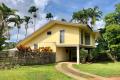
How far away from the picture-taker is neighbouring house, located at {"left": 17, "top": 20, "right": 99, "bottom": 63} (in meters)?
42.2

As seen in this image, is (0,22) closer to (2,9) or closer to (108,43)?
(2,9)

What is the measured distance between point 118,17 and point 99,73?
20064mm

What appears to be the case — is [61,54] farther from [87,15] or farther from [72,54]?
[87,15]

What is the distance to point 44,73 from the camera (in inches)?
1085

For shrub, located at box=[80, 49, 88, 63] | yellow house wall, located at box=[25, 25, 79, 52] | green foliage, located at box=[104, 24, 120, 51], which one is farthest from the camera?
green foliage, located at box=[104, 24, 120, 51]

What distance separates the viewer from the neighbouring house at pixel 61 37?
4222 centimetres

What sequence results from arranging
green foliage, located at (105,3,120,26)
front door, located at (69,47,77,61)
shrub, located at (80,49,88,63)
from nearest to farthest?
shrub, located at (80,49,88,63) < green foliage, located at (105,3,120,26) < front door, located at (69,47,77,61)

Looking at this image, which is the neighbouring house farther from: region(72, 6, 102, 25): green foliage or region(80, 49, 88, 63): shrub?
region(72, 6, 102, 25): green foliage

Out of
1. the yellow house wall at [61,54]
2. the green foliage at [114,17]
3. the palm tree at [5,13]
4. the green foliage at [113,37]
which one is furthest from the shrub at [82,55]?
the palm tree at [5,13]

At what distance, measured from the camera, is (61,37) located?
43.2 m

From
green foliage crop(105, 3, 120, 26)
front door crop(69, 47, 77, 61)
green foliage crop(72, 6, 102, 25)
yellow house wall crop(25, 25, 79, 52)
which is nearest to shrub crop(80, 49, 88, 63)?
yellow house wall crop(25, 25, 79, 52)

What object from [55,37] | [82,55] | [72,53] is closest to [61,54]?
[55,37]

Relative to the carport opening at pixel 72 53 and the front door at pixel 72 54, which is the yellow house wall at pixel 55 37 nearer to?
the carport opening at pixel 72 53

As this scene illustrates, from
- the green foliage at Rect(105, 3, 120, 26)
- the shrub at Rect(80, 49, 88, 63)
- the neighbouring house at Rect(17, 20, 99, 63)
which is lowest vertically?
the shrub at Rect(80, 49, 88, 63)
